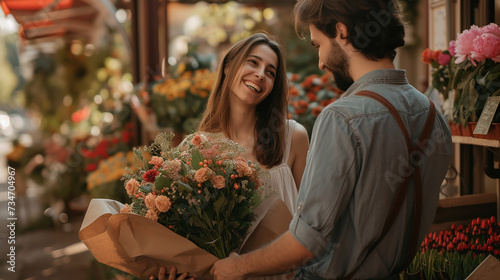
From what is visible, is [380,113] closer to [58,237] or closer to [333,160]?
[333,160]

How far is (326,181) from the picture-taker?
1042 mm

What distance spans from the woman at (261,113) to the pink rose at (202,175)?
0.66 metres

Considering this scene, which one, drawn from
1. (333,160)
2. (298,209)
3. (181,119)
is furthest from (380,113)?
(181,119)

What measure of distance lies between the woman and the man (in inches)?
32.1

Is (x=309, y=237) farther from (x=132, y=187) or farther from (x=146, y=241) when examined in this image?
(x=132, y=187)

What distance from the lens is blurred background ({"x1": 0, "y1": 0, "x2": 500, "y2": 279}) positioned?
3.57m

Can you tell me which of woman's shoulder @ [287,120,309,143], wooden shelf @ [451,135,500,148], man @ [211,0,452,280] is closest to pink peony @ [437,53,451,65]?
wooden shelf @ [451,135,500,148]

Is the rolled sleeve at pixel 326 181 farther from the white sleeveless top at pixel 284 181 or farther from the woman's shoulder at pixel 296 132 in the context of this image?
the woman's shoulder at pixel 296 132

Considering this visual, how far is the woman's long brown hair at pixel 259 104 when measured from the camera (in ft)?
6.79

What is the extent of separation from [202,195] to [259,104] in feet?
2.89

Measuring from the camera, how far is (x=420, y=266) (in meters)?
1.77

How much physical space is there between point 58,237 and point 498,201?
14.0 feet

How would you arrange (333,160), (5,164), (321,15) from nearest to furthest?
(333,160) → (321,15) → (5,164)

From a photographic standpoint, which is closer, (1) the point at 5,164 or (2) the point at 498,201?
(2) the point at 498,201
